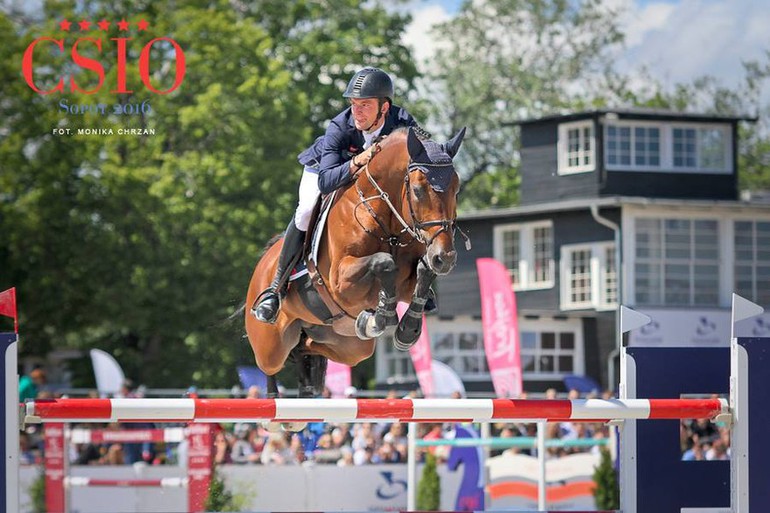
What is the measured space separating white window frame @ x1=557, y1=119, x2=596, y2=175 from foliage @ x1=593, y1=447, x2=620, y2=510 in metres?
19.2

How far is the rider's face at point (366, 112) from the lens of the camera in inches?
273

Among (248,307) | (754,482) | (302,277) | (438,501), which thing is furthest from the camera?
(438,501)

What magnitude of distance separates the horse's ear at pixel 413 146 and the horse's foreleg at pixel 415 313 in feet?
1.78

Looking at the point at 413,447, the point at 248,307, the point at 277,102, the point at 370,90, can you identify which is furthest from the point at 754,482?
the point at 277,102

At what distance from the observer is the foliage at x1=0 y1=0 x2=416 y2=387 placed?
30.6 m

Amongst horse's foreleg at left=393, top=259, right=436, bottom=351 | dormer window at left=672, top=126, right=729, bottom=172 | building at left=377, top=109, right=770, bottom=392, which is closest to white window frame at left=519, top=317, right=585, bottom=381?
building at left=377, top=109, right=770, bottom=392

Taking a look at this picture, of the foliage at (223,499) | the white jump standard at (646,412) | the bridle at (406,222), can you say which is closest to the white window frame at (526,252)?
the foliage at (223,499)

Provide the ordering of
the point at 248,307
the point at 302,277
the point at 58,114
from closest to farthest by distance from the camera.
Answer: the point at 302,277 → the point at 248,307 → the point at 58,114

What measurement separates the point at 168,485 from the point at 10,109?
19.5 metres

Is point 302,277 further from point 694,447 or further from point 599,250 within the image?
point 599,250

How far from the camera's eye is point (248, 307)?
8094 millimetres

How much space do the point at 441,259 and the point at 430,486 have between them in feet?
28.0

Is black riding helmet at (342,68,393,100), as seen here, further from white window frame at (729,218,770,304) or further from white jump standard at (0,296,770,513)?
white window frame at (729,218,770,304)

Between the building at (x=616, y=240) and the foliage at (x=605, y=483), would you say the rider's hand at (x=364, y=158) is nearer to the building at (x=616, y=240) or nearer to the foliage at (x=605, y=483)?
the foliage at (x=605, y=483)
